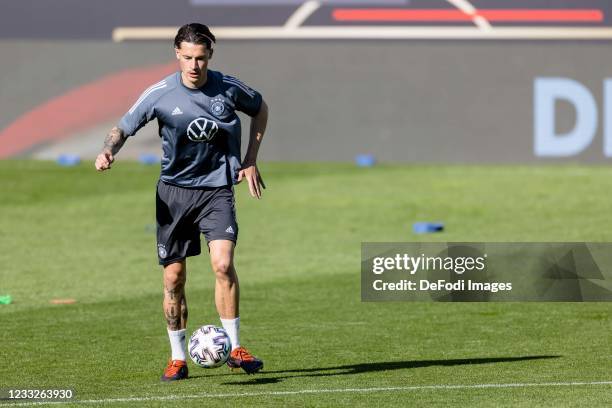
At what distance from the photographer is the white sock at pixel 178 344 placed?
10.2 meters

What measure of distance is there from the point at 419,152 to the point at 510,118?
2139mm

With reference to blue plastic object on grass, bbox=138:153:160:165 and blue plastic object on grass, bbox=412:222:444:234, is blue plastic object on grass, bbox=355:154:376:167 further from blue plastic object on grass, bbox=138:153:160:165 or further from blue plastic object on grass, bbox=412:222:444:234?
blue plastic object on grass, bbox=412:222:444:234

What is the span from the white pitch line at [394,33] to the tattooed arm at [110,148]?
20.4 metres

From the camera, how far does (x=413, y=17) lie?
3020 cm

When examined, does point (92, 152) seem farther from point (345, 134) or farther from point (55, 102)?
point (345, 134)

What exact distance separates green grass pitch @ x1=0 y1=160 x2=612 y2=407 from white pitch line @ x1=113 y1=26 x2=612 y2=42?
9.63ft

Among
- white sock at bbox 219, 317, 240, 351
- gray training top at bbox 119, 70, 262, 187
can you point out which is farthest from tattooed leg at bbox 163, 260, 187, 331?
gray training top at bbox 119, 70, 262, 187

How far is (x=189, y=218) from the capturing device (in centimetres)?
1023

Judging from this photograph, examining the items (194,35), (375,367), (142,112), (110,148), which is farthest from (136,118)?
(375,367)

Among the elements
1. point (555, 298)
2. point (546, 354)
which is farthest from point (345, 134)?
point (546, 354)

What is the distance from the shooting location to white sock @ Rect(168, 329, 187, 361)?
10.2 metres

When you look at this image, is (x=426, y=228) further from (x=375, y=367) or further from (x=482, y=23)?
(x=375, y=367)

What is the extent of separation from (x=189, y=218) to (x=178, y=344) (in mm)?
956

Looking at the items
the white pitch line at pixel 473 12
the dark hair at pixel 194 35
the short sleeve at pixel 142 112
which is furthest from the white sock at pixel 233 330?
the white pitch line at pixel 473 12
